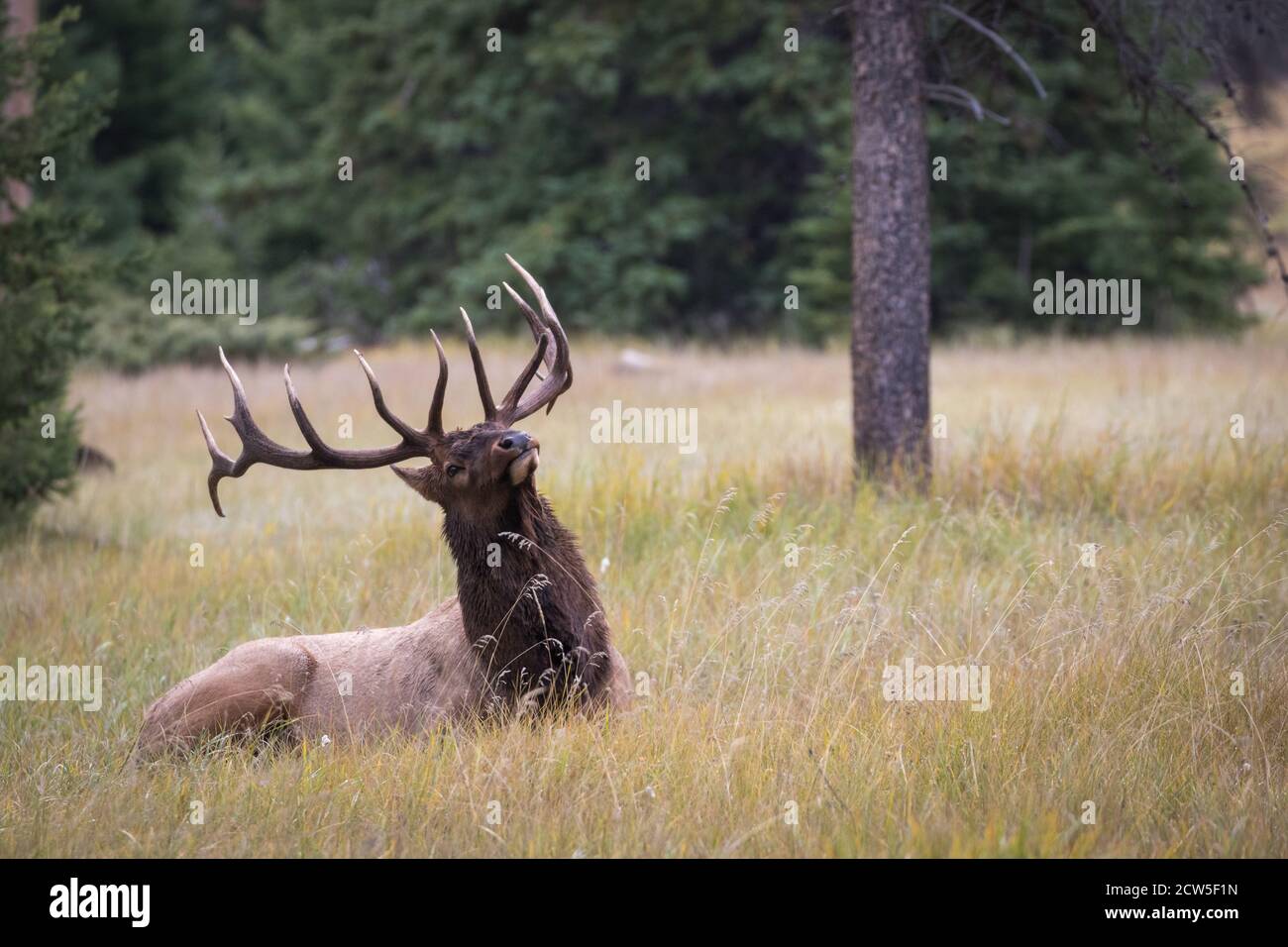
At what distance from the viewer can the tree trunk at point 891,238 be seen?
8.09 metres

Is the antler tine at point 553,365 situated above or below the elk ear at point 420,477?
above

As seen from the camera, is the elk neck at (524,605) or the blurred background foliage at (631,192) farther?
the blurred background foliage at (631,192)

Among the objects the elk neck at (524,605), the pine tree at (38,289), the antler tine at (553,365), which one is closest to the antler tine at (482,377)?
the antler tine at (553,365)

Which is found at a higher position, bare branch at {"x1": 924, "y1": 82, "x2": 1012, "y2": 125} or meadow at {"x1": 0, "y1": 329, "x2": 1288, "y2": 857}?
bare branch at {"x1": 924, "y1": 82, "x2": 1012, "y2": 125}

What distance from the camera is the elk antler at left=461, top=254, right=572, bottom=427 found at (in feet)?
18.5

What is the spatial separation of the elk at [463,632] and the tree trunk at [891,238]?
2.86 meters

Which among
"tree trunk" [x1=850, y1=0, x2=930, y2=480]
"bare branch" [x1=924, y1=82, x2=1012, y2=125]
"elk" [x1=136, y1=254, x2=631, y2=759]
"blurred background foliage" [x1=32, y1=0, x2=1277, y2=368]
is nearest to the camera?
"elk" [x1=136, y1=254, x2=631, y2=759]

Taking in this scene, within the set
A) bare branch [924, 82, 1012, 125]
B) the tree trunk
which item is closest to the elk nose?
the tree trunk

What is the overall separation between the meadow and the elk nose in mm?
1104

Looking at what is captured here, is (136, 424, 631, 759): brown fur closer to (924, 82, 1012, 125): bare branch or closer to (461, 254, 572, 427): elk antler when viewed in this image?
(461, 254, 572, 427): elk antler

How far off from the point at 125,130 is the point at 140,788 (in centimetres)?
3108

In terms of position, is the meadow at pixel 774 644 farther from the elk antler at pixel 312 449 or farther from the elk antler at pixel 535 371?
the elk antler at pixel 312 449

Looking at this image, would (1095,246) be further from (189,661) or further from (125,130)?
(125,130)
